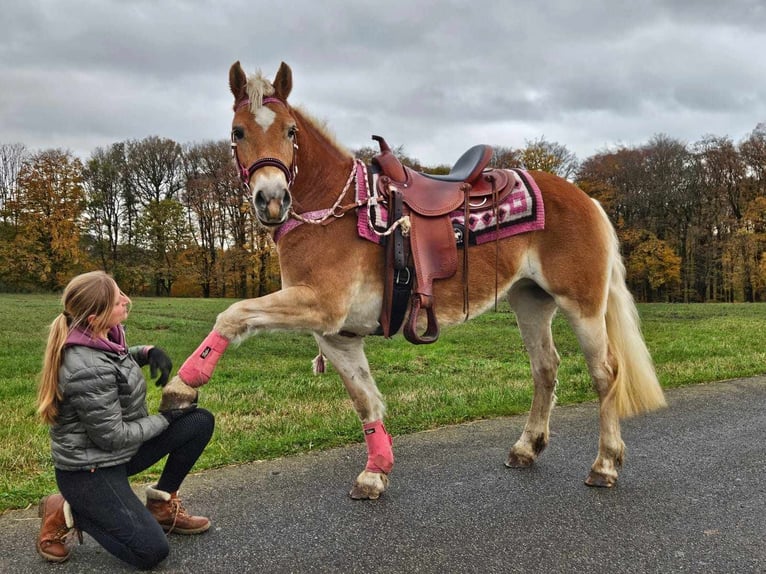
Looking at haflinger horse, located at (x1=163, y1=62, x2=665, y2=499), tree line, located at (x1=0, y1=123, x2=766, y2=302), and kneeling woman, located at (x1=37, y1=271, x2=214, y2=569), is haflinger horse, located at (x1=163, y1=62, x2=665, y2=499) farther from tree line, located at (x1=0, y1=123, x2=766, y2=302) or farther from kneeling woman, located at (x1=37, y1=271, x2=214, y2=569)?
tree line, located at (x1=0, y1=123, x2=766, y2=302)

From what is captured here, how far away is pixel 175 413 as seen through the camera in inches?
127

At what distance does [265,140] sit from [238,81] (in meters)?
0.46

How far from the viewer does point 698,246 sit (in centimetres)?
3859

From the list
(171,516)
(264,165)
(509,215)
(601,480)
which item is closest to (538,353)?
(601,480)

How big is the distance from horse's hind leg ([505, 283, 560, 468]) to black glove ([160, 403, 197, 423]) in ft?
8.21

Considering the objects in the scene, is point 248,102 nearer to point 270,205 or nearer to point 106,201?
point 270,205

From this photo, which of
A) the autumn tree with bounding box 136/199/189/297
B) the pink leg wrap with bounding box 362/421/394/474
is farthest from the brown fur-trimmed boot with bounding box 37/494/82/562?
the autumn tree with bounding box 136/199/189/297

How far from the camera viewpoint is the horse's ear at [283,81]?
141 inches

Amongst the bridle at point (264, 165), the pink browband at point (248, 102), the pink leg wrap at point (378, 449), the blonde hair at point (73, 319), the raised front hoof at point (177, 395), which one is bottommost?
the pink leg wrap at point (378, 449)

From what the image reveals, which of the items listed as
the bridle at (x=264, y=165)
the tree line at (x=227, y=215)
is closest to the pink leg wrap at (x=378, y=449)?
the bridle at (x=264, y=165)

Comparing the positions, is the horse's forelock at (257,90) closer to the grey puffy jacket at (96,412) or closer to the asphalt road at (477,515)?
the grey puffy jacket at (96,412)

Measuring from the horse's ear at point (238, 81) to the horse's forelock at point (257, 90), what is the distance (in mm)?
36

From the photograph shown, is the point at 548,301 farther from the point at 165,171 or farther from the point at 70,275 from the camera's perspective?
the point at 165,171

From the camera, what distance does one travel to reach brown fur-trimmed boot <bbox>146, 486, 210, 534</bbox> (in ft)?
10.7
